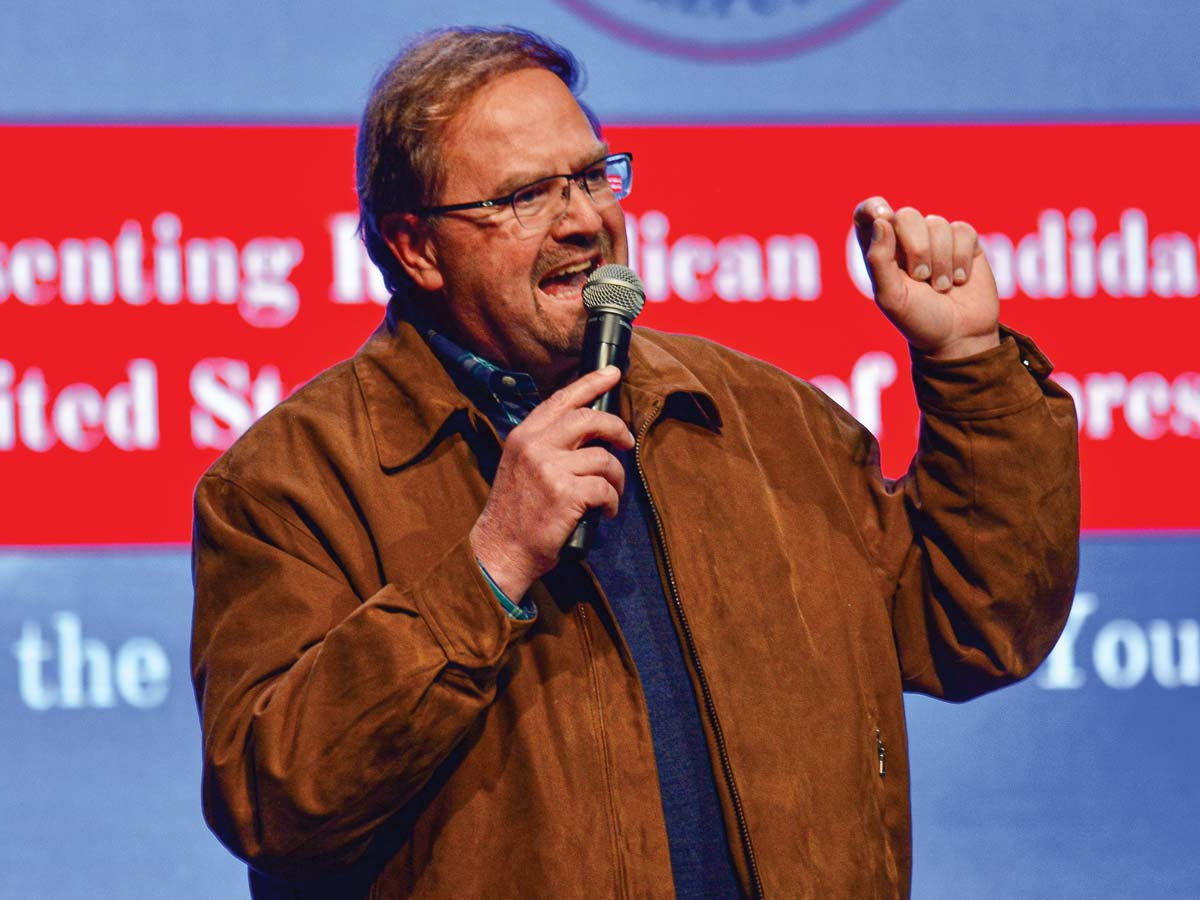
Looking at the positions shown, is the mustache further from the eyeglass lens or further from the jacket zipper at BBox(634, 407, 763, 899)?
the jacket zipper at BBox(634, 407, 763, 899)

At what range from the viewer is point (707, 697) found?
139 centimetres

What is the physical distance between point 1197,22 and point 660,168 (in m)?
0.97

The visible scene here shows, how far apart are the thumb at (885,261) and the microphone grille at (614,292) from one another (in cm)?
23

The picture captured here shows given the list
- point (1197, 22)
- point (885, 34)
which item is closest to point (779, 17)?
point (885, 34)

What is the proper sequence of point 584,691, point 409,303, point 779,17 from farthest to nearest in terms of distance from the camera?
point 779,17
point 409,303
point 584,691

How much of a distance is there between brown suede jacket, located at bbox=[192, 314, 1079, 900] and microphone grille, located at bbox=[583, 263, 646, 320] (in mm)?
147

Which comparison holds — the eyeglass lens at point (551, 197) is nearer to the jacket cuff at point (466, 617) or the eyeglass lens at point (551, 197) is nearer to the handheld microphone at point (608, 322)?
the handheld microphone at point (608, 322)

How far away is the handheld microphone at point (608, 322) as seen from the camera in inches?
52.6

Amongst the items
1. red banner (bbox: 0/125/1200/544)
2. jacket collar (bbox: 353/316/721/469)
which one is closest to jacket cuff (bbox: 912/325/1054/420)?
jacket collar (bbox: 353/316/721/469)

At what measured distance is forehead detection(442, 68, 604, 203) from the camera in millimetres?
1526

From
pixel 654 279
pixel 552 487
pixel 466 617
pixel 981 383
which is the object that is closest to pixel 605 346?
pixel 552 487

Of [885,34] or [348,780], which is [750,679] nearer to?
[348,780]

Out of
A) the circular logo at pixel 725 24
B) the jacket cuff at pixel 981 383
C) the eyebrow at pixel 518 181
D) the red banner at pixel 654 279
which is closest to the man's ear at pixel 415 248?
the eyebrow at pixel 518 181

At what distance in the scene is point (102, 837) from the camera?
238cm
